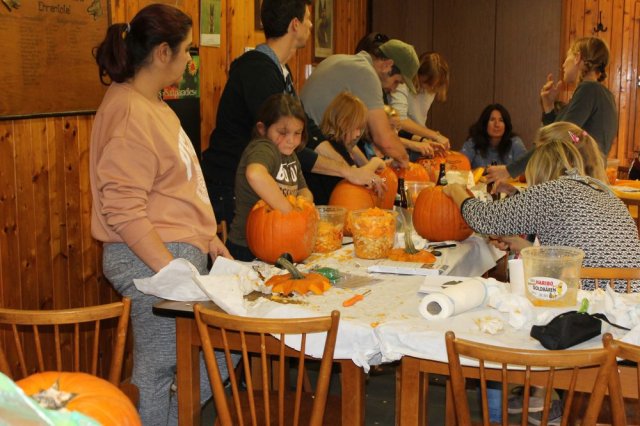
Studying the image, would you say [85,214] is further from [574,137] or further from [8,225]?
[574,137]

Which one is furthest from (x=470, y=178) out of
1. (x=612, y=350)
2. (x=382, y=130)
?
(x=612, y=350)

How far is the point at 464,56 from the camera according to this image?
7.36 m

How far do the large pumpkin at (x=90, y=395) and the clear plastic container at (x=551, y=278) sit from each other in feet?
4.12

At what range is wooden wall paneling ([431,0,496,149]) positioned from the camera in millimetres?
7281

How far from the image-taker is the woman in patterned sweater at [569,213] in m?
2.55

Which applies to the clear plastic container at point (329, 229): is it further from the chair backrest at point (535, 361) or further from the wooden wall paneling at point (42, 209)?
the chair backrest at point (535, 361)

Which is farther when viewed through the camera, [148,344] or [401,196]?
[401,196]

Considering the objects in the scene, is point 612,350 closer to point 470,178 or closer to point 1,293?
point 1,293

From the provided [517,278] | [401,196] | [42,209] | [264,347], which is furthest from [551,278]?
[42,209]

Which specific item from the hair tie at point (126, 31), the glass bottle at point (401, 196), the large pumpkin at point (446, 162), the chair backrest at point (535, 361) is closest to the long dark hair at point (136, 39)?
the hair tie at point (126, 31)

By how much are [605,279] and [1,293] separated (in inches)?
82.3

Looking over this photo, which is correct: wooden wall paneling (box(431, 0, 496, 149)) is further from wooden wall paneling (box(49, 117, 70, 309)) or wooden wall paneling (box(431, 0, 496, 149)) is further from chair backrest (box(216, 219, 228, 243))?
wooden wall paneling (box(49, 117, 70, 309))

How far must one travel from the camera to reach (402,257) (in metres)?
2.75

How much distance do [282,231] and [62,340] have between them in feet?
3.78
